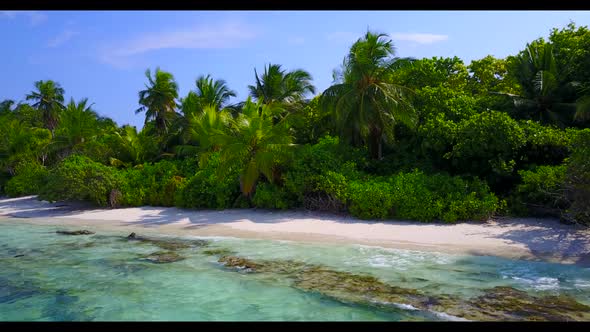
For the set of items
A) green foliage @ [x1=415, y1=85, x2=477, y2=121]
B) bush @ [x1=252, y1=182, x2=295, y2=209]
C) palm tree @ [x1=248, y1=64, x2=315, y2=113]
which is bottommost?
bush @ [x1=252, y1=182, x2=295, y2=209]

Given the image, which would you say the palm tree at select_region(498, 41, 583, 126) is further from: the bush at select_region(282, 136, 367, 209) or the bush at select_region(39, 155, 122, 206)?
the bush at select_region(39, 155, 122, 206)

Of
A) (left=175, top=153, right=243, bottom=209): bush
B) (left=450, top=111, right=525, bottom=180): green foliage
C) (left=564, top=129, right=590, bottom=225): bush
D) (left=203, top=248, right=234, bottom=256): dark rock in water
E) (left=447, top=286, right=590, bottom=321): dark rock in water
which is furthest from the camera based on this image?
(left=175, top=153, right=243, bottom=209): bush

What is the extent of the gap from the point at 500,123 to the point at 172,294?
1186 cm

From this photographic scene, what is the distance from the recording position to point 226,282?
9.44m

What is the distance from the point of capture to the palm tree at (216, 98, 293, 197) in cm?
1691

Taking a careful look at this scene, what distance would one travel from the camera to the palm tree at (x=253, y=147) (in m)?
16.9

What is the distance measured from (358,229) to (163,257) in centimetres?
605

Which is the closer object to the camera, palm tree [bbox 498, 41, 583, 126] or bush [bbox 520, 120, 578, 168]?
bush [bbox 520, 120, 578, 168]

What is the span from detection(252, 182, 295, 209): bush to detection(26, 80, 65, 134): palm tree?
3761 cm

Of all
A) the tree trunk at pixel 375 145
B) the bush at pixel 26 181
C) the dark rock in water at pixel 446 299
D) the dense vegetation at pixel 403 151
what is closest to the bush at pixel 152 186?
the dense vegetation at pixel 403 151

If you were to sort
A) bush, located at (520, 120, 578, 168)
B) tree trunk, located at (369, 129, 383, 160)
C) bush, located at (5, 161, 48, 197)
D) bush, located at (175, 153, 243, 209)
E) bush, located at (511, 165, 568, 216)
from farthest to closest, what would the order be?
bush, located at (5, 161, 48, 197) → tree trunk, located at (369, 129, 383, 160) → bush, located at (175, 153, 243, 209) → bush, located at (520, 120, 578, 168) → bush, located at (511, 165, 568, 216)

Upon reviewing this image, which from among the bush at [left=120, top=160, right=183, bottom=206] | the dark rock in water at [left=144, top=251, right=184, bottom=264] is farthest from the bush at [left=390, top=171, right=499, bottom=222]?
the bush at [left=120, top=160, right=183, bottom=206]

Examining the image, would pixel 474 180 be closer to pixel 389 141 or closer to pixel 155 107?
pixel 389 141
